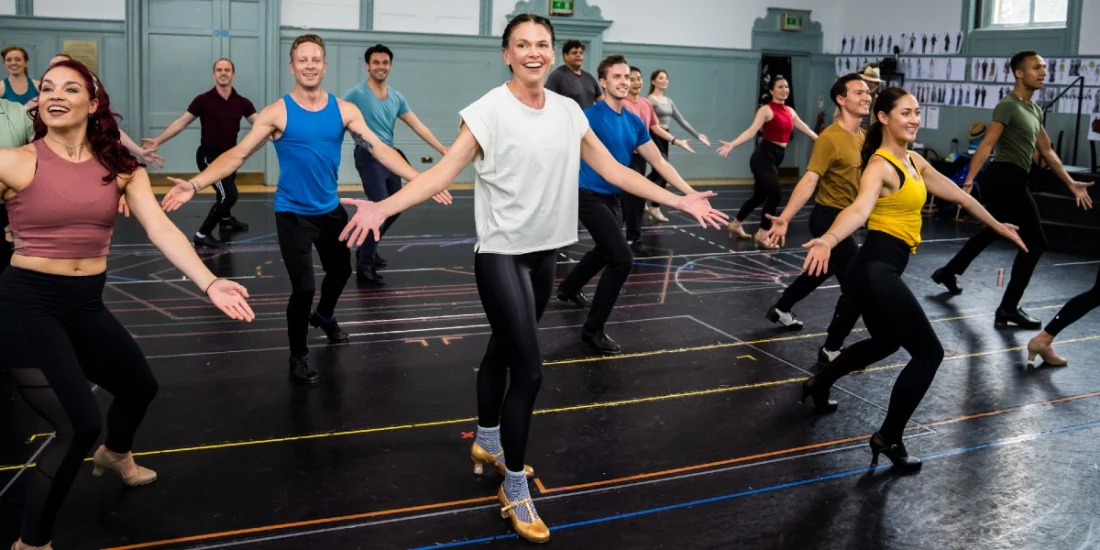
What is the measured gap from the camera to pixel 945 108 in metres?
16.0

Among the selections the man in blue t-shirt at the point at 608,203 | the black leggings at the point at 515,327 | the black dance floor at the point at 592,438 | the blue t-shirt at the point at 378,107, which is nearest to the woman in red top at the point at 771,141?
the black dance floor at the point at 592,438

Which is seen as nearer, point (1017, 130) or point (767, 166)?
point (1017, 130)

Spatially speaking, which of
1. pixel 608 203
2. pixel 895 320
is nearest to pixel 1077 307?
pixel 895 320

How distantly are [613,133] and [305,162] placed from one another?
2.09m

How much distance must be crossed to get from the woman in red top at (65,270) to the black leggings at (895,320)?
8.76 feet

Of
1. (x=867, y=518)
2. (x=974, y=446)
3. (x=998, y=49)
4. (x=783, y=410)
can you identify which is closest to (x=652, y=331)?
(x=783, y=410)

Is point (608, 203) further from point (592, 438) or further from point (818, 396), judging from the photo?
point (592, 438)

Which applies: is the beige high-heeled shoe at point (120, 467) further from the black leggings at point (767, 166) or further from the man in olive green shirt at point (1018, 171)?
the black leggings at point (767, 166)

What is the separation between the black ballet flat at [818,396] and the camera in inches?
204

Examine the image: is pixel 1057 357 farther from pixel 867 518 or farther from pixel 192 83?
pixel 192 83

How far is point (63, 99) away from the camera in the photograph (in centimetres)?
337

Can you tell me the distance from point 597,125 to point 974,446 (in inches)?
120

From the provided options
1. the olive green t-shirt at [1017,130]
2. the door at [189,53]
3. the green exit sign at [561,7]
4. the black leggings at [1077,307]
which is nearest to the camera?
the black leggings at [1077,307]

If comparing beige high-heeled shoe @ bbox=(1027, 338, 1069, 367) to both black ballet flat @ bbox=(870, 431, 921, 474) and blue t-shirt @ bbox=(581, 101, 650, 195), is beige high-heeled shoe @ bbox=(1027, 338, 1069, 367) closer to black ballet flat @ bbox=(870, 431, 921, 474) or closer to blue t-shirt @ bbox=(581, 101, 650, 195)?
black ballet flat @ bbox=(870, 431, 921, 474)
